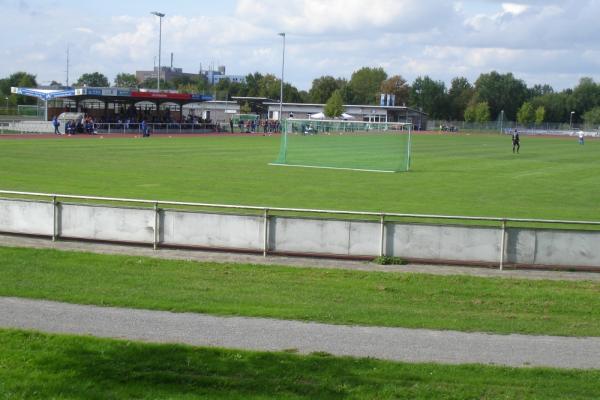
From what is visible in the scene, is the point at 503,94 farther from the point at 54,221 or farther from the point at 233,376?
the point at 233,376

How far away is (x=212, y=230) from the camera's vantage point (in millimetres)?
15164

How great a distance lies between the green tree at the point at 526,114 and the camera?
15194 cm

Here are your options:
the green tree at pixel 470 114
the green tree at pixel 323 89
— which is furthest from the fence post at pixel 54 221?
the green tree at pixel 323 89

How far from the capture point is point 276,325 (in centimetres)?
991

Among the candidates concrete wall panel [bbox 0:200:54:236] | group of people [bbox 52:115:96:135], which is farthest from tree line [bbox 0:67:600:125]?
concrete wall panel [bbox 0:200:54:236]

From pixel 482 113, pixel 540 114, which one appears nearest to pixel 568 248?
pixel 482 113

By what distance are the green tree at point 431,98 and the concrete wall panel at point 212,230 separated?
500 feet

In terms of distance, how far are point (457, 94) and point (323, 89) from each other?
2999 centimetres

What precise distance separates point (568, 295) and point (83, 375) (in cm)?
788

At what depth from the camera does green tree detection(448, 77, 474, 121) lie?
168125mm

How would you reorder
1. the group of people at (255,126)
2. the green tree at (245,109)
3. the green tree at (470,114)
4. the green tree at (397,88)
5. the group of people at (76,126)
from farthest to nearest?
the green tree at (397,88), the green tree at (470,114), the green tree at (245,109), the group of people at (255,126), the group of people at (76,126)

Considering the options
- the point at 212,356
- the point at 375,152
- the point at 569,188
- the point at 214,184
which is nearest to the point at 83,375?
the point at 212,356

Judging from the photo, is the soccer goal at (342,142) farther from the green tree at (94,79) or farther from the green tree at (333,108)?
the green tree at (94,79)

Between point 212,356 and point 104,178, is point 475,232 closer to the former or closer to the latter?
point 212,356
